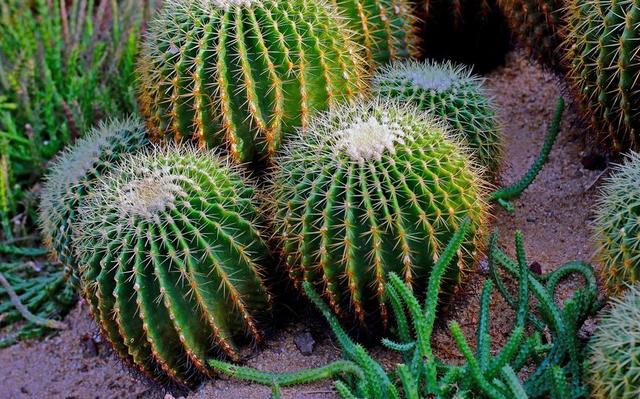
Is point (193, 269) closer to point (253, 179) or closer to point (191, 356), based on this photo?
point (191, 356)

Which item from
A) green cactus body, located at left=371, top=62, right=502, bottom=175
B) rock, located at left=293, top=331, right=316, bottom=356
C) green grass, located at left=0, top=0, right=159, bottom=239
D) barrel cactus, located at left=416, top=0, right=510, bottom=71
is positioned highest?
green cactus body, located at left=371, top=62, right=502, bottom=175

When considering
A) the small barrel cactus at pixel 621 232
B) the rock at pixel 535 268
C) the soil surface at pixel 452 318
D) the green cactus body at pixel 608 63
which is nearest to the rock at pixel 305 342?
the soil surface at pixel 452 318

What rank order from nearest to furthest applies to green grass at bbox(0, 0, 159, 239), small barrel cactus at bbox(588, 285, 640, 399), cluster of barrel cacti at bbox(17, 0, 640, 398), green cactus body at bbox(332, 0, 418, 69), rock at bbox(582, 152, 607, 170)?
small barrel cactus at bbox(588, 285, 640, 399) → cluster of barrel cacti at bbox(17, 0, 640, 398) → green cactus body at bbox(332, 0, 418, 69) → rock at bbox(582, 152, 607, 170) → green grass at bbox(0, 0, 159, 239)

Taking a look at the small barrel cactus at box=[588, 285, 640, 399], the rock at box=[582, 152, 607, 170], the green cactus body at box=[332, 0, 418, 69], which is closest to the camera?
the small barrel cactus at box=[588, 285, 640, 399]

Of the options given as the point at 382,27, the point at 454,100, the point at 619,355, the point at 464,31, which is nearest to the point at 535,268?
the point at 454,100

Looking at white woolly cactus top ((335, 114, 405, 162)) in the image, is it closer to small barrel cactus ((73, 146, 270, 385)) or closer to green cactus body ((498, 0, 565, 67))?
small barrel cactus ((73, 146, 270, 385))

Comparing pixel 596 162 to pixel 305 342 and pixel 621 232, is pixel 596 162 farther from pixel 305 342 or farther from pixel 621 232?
pixel 305 342

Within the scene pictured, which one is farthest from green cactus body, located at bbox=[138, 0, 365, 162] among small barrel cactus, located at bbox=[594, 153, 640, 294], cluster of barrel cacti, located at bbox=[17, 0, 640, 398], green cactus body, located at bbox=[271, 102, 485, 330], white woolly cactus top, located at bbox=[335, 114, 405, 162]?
small barrel cactus, located at bbox=[594, 153, 640, 294]
